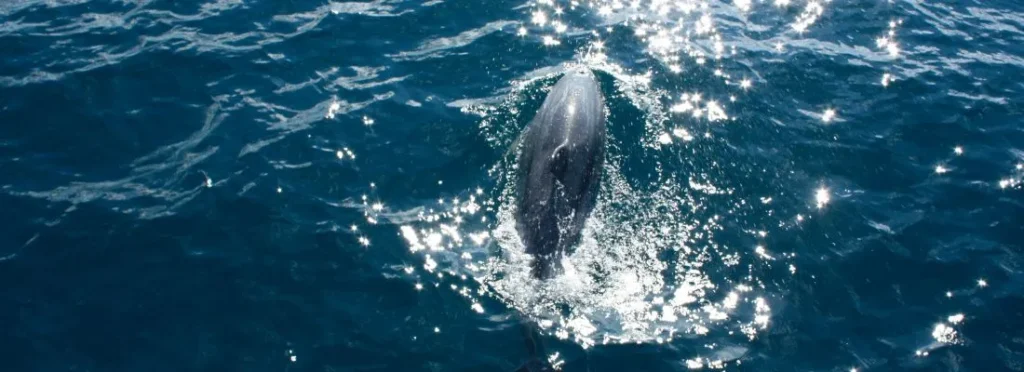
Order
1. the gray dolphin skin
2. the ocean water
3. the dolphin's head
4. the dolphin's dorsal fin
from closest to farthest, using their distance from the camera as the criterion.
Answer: the ocean water → the gray dolphin skin → the dolphin's dorsal fin → the dolphin's head

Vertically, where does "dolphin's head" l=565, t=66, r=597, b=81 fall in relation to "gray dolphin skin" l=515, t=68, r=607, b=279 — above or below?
above

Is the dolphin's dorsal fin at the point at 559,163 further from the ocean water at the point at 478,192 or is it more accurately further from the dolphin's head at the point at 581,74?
the dolphin's head at the point at 581,74

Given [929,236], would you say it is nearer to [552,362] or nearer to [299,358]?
[552,362]

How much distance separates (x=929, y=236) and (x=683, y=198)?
16.7 feet

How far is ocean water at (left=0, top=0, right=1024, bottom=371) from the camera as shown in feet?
34.7

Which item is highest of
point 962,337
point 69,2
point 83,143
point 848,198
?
point 69,2

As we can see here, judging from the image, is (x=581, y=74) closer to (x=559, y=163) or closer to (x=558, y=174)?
(x=559, y=163)

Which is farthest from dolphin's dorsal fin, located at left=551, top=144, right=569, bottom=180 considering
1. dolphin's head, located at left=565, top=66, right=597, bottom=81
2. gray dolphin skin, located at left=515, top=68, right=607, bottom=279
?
dolphin's head, located at left=565, top=66, right=597, bottom=81

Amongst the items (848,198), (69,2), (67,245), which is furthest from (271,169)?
(848,198)

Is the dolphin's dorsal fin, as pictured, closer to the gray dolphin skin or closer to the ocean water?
the gray dolphin skin

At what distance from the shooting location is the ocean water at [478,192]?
34.7 ft

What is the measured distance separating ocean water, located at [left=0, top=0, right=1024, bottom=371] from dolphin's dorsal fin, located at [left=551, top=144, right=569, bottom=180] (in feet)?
3.75

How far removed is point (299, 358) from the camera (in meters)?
10.2

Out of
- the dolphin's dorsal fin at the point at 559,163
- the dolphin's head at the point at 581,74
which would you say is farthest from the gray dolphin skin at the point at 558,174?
the dolphin's head at the point at 581,74
